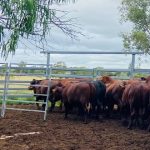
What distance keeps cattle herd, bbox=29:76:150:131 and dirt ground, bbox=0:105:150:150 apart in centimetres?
41

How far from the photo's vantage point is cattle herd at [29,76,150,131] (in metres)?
10.9

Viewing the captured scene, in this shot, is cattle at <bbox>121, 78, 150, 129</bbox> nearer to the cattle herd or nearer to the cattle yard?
the cattle herd

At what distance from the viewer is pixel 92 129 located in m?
10.4

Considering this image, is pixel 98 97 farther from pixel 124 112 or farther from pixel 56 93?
pixel 56 93

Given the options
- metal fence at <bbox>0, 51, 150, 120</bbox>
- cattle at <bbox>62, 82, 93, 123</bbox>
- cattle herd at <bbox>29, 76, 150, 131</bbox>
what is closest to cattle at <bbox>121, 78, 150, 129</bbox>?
cattle herd at <bbox>29, 76, 150, 131</bbox>

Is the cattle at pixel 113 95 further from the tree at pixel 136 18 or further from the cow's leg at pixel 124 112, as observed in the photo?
the tree at pixel 136 18

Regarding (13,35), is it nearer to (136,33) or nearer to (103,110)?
(103,110)

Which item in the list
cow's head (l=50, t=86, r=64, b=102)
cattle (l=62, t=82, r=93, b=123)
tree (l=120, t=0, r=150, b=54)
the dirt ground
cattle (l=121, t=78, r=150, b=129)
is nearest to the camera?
the dirt ground

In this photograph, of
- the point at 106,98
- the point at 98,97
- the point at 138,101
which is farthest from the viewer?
the point at 106,98

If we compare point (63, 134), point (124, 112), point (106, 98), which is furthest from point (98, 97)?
point (63, 134)

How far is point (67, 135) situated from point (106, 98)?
3.78m

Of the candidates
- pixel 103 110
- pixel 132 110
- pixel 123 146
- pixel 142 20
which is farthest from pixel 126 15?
pixel 123 146

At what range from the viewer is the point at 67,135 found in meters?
9.34

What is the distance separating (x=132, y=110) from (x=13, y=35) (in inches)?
193
